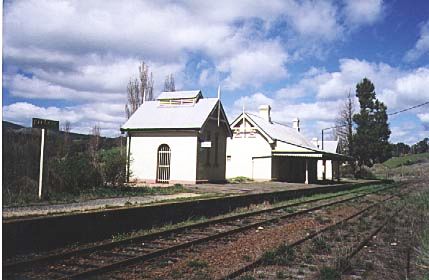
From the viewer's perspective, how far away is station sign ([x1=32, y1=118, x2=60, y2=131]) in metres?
12.3

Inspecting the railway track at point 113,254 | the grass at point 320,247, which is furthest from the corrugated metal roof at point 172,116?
the grass at point 320,247

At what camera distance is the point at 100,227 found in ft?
31.6

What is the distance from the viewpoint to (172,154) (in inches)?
988

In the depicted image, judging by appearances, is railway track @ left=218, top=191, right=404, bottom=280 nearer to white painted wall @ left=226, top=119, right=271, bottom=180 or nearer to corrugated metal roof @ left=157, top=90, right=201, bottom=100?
corrugated metal roof @ left=157, top=90, right=201, bottom=100

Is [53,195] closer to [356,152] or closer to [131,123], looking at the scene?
[131,123]

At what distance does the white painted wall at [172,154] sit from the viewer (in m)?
24.5

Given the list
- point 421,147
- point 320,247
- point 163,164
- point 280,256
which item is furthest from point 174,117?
→ point 421,147

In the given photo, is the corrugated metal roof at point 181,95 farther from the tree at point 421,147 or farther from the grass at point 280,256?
the tree at point 421,147

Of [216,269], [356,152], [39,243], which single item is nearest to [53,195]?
[39,243]

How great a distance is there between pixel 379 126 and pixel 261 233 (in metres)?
47.6

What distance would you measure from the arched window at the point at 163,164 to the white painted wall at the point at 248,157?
11.1 meters

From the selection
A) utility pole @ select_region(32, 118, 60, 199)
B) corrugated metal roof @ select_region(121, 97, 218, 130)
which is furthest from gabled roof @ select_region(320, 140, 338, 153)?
utility pole @ select_region(32, 118, 60, 199)

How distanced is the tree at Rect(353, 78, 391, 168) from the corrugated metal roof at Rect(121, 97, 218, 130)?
108 feet

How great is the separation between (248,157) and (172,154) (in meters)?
11.6
